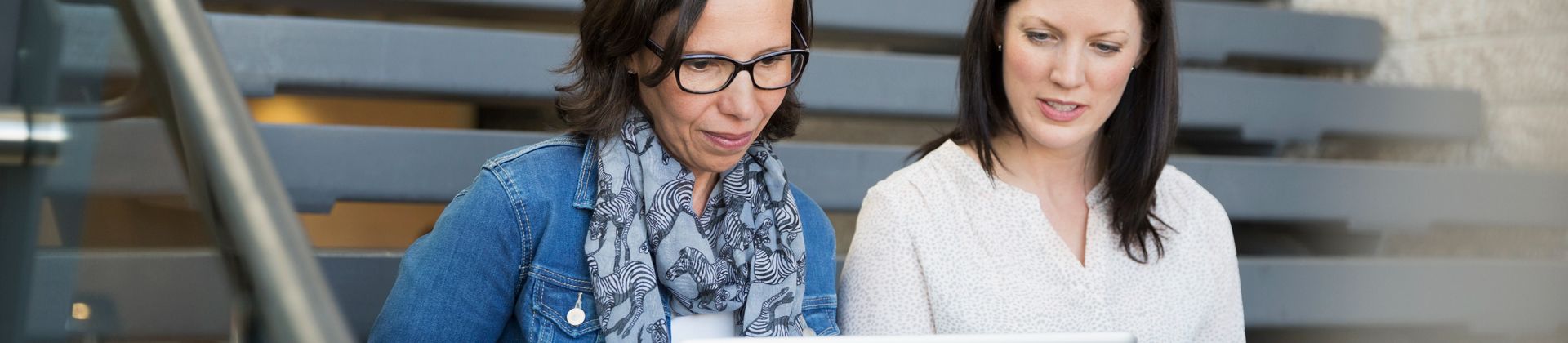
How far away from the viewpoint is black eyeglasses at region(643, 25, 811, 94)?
125 cm

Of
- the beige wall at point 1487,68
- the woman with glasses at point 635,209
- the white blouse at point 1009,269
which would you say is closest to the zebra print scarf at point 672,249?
the woman with glasses at point 635,209

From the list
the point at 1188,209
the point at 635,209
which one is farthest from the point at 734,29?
the point at 1188,209

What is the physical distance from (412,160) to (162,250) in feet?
4.72

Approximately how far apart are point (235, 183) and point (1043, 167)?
1206mm

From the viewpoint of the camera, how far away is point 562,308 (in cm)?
131

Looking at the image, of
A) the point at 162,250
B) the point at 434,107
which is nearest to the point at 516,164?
the point at 162,250

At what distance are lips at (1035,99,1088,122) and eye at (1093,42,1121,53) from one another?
0.23ft

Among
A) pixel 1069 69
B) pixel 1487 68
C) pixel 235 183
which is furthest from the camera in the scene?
pixel 1487 68

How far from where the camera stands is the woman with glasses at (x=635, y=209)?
1.25 meters

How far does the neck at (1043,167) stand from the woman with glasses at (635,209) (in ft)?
1.42

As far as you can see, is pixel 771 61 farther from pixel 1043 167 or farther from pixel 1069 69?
pixel 1043 167

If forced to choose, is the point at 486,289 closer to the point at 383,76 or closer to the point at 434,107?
the point at 383,76

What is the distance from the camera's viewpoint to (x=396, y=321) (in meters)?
1.26

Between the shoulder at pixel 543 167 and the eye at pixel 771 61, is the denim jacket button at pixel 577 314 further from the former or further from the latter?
the eye at pixel 771 61
